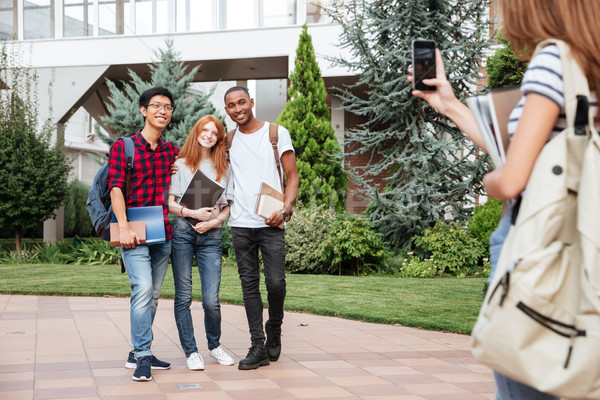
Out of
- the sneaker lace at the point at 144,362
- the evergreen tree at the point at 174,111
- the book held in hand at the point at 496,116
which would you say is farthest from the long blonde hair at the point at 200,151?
the evergreen tree at the point at 174,111

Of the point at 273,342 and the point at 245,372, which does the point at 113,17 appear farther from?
the point at 245,372

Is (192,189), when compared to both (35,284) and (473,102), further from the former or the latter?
(35,284)

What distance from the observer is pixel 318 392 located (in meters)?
4.37

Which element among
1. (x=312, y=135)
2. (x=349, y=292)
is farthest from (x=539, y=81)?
(x=312, y=135)

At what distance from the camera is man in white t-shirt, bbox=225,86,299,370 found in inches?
203

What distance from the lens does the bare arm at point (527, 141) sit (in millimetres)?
1799

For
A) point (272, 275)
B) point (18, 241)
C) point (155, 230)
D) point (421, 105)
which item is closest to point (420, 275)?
point (421, 105)

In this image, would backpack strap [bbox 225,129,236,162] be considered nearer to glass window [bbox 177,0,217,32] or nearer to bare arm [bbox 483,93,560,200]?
bare arm [bbox 483,93,560,200]

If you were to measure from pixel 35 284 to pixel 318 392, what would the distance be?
804 centimetres

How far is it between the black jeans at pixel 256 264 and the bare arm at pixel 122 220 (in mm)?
844

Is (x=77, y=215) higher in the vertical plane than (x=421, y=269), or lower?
higher

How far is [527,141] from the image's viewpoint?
5.92 ft

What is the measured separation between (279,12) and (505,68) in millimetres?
7596

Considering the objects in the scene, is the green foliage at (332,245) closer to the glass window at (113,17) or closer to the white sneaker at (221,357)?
the white sneaker at (221,357)
